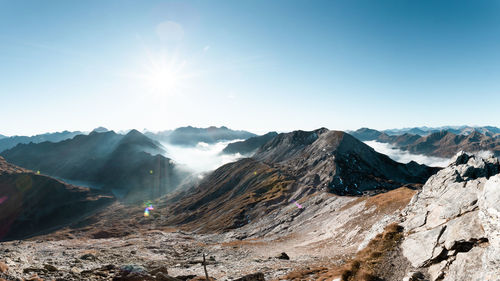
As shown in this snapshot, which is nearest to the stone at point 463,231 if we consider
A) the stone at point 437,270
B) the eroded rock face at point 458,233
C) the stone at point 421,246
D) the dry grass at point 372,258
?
the eroded rock face at point 458,233

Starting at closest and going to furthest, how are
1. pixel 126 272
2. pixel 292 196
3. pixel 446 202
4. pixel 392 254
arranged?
pixel 392 254, pixel 446 202, pixel 126 272, pixel 292 196

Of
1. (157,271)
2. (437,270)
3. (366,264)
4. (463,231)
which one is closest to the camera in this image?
(437,270)

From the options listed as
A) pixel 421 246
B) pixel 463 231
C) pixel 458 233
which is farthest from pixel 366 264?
pixel 463 231

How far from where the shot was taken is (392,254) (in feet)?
83.4

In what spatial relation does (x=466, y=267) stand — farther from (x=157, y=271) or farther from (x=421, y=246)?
(x=157, y=271)

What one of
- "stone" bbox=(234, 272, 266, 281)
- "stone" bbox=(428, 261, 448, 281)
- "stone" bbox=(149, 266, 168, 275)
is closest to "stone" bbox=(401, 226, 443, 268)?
"stone" bbox=(428, 261, 448, 281)

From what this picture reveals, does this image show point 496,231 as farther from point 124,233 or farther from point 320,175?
point 124,233

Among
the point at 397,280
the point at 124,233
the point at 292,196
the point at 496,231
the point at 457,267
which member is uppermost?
the point at 496,231

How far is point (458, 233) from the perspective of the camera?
21375mm

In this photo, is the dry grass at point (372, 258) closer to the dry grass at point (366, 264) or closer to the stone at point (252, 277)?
the dry grass at point (366, 264)

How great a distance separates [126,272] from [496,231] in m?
41.2

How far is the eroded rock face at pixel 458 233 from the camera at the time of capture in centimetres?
1721

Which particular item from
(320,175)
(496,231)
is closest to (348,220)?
(496,231)

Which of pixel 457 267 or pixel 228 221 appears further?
pixel 228 221
